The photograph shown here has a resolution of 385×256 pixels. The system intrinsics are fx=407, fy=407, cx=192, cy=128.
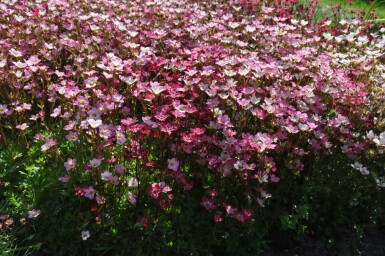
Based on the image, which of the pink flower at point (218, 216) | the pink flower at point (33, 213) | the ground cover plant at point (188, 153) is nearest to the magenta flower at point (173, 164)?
the ground cover plant at point (188, 153)

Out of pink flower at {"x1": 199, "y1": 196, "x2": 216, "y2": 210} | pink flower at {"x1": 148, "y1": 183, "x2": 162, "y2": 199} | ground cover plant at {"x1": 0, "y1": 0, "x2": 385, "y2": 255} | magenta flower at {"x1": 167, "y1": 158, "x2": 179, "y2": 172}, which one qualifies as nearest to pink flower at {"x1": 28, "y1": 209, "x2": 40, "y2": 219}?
ground cover plant at {"x1": 0, "y1": 0, "x2": 385, "y2": 255}

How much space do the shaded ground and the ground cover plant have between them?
0.27 feet

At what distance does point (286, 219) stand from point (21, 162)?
92.6 inches

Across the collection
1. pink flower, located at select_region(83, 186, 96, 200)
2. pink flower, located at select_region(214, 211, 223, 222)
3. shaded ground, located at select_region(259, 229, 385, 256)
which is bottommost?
shaded ground, located at select_region(259, 229, 385, 256)

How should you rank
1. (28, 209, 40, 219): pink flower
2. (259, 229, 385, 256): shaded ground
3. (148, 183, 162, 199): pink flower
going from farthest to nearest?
(259, 229, 385, 256): shaded ground → (28, 209, 40, 219): pink flower → (148, 183, 162, 199): pink flower

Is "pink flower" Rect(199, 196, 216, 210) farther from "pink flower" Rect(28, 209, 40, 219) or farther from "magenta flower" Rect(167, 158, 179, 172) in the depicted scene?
"pink flower" Rect(28, 209, 40, 219)

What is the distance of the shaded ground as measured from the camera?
3.52m

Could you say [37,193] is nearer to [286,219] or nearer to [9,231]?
[9,231]

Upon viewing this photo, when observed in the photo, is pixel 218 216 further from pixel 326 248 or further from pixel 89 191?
pixel 326 248

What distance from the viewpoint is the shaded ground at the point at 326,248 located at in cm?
352

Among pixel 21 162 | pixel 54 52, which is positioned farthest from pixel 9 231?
pixel 54 52

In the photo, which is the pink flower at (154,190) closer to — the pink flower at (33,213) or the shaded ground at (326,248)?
the pink flower at (33,213)

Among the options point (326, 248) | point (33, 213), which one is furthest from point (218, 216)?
point (33, 213)

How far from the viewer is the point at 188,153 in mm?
3264
